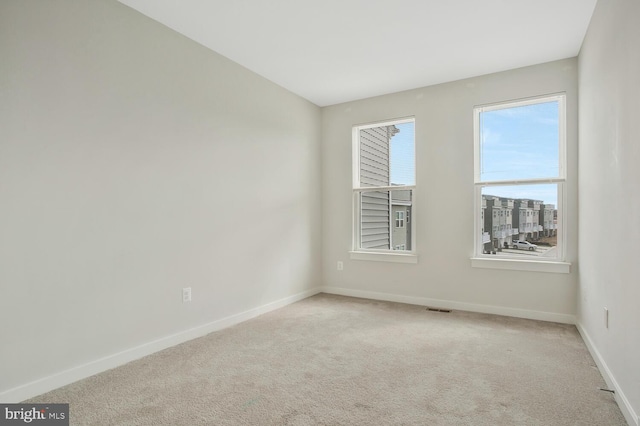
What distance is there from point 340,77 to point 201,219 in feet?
7.01

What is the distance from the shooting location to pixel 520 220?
373 centimetres

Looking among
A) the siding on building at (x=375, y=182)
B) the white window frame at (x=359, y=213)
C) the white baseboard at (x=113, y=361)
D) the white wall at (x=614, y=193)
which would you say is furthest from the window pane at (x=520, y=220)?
the white baseboard at (x=113, y=361)

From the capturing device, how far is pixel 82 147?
231cm

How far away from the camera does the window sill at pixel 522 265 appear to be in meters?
3.43

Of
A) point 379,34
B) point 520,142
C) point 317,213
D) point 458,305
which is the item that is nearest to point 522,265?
point 458,305

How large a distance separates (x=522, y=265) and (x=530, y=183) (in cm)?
85

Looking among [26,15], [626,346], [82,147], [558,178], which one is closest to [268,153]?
[82,147]

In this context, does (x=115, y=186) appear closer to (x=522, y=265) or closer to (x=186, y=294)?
(x=186, y=294)

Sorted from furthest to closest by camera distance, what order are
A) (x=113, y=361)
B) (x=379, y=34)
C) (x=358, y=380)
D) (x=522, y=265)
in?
1. (x=522, y=265)
2. (x=379, y=34)
3. (x=113, y=361)
4. (x=358, y=380)

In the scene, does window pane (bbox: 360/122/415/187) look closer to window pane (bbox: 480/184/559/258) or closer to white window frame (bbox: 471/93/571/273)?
white window frame (bbox: 471/93/571/273)

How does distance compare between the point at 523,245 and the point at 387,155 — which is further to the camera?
the point at 387,155

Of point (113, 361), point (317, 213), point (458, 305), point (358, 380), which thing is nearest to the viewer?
point (358, 380)

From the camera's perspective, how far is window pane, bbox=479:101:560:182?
3578 millimetres

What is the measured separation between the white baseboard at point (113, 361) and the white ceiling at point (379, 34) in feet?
8.24
